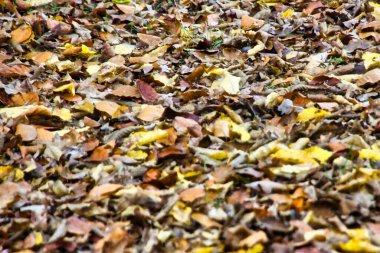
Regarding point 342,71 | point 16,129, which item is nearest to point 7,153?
point 16,129

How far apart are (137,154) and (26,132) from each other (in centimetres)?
73

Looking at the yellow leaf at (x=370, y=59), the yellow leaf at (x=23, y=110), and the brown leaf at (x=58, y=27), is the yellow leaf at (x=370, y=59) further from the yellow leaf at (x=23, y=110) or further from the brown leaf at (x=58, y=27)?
the brown leaf at (x=58, y=27)

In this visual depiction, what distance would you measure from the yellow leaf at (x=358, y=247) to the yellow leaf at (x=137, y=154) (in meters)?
1.20

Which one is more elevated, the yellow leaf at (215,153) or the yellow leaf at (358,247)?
the yellow leaf at (358,247)

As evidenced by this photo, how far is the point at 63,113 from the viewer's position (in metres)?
3.54

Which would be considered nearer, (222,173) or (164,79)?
(222,173)

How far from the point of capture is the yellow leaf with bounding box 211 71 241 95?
3.74 metres

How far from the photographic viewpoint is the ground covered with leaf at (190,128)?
249 centimetres

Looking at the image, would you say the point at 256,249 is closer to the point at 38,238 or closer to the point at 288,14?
the point at 38,238

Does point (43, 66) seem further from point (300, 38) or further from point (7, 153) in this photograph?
point (300, 38)

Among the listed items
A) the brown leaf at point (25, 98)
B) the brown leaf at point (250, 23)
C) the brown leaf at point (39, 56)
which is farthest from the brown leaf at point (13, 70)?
the brown leaf at point (250, 23)

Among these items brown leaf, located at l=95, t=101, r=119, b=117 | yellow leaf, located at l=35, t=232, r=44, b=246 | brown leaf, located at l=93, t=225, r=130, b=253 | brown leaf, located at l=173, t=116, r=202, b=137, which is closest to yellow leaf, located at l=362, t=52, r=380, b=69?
brown leaf, located at l=173, t=116, r=202, b=137

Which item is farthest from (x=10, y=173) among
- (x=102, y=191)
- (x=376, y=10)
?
(x=376, y=10)

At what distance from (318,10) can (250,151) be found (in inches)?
96.5
